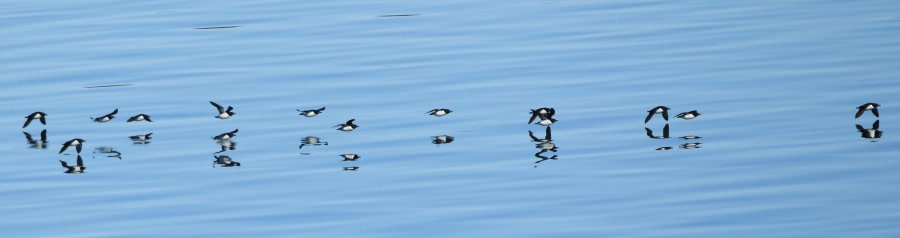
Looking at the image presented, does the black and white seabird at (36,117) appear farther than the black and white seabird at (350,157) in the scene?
Yes

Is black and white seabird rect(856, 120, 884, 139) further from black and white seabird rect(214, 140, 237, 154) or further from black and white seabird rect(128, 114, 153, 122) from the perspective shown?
black and white seabird rect(128, 114, 153, 122)

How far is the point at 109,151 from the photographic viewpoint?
3731 centimetres

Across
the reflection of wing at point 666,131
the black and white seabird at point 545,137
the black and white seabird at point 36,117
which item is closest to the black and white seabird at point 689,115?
the reflection of wing at point 666,131

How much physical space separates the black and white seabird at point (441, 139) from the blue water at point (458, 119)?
32 centimetres

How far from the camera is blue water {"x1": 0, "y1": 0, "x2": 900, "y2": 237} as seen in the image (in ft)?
99.1

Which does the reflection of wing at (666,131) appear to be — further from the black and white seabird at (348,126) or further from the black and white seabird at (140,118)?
the black and white seabird at (140,118)

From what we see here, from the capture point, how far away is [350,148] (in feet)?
121

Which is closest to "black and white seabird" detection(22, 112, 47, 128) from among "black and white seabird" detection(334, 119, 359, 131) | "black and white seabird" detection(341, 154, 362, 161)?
"black and white seabird" detection(334, 119, 359, 131)

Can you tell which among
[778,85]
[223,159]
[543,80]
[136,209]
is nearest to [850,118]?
[778,85]

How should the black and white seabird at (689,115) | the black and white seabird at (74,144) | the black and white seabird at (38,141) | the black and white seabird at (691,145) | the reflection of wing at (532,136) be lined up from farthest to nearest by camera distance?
the black and white seabird at (689,115) → the black and white seabird at (38,141) → the reflection of wing at (532,136) → the black and white seabird at (74,144) → the black and white seabird at (691,145)

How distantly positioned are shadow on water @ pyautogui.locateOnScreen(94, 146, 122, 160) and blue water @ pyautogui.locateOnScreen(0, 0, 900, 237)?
20 cm

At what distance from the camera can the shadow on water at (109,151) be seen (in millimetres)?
36656

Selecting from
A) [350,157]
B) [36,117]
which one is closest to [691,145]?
[350,157]

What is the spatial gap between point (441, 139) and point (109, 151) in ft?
21.6
